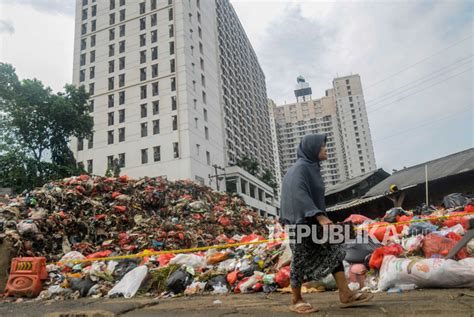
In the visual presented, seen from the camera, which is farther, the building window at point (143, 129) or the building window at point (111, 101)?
the building window at point (111, 101)

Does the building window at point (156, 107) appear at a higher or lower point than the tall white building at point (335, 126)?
lower

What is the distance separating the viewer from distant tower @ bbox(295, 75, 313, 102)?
336ft

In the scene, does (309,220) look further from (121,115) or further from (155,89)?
(121,115)

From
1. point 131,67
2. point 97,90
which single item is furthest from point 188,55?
point 97,90

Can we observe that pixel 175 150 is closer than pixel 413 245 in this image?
No

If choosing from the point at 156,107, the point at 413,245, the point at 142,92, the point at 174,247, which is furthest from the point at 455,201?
the point at 142,92

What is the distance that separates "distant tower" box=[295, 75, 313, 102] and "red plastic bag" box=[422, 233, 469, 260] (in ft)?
335

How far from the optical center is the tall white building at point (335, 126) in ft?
273

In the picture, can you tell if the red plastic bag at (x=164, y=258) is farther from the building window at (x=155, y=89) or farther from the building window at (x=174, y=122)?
the building window at (x=155, y=89)

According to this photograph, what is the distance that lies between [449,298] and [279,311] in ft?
4.20

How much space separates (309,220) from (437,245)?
2075 millimetres

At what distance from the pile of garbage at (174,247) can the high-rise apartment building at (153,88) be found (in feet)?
59.4

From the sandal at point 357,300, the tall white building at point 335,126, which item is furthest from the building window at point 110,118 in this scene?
the tall white building at point 335,126

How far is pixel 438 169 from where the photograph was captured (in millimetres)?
14961
